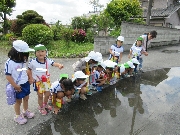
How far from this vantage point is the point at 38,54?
310 centimetres

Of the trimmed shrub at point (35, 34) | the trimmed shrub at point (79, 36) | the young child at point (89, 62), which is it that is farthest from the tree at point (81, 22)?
the young child at point (89, 62)

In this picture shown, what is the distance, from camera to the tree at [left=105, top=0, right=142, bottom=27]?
579 inches

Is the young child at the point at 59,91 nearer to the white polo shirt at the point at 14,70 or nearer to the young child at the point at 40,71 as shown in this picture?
the young child at the point at 40,71

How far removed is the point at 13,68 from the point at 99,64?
79.8 inches

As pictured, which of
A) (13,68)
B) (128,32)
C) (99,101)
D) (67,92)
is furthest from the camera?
(128,32)

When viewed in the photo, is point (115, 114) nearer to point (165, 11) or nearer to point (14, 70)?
point (14, 70)

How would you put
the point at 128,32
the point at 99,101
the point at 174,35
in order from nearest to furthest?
the point at 99,101 → the point at 128,32 → the point at 174,35

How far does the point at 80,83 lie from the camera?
12.0 ft

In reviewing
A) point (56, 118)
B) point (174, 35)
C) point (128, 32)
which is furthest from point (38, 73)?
point (174, 35)

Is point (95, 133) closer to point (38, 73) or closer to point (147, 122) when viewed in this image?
point (147, 122)

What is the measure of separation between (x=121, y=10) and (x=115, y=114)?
42.0ft

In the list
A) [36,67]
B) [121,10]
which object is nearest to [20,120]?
[36,67]

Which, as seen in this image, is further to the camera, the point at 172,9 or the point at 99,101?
the point at 172,9

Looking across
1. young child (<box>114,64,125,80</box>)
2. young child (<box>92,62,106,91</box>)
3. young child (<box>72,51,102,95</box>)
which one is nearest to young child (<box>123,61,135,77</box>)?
young child (<box>114,64,125,80</box>)
